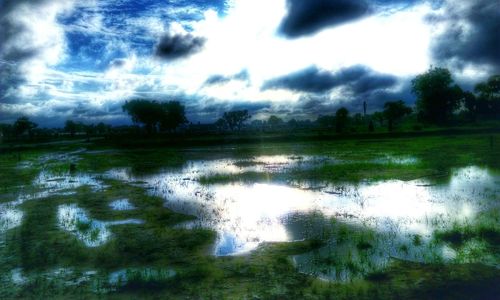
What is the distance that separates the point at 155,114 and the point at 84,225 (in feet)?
277

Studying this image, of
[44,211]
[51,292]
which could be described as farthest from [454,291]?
[44,211]

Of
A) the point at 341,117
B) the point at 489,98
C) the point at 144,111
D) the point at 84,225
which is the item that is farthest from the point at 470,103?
the point at 84,225

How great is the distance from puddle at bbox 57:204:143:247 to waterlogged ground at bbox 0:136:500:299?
0.06m

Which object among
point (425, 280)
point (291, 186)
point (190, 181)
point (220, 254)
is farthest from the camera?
point (190, 181)

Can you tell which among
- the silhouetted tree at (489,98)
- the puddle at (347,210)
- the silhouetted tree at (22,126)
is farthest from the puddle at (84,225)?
the silhouetted tree at (22,126)

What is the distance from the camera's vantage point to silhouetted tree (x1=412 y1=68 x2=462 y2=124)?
8731cm

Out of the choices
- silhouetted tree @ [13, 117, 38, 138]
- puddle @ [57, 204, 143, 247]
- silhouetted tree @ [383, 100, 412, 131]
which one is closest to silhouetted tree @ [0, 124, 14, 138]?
silhouetted tree @ [13, 117, 38, 138]

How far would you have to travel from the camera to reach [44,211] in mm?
16594

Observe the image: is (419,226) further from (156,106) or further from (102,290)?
(156,106)

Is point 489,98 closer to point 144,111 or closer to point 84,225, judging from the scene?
point 144,111

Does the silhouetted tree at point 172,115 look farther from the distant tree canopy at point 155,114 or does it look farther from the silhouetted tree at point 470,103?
the silhouetted tree at point 470,103

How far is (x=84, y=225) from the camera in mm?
13953

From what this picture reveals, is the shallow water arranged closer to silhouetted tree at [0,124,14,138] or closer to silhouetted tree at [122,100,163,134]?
silhouetted tree at [122,100,163,134]

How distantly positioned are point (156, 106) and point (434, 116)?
2767 inches
